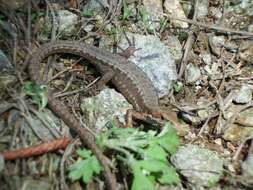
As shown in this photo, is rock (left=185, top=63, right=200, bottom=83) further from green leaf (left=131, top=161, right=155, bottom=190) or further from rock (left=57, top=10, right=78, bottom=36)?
green leaf (left=131, top=161, right=155, bottom=190)

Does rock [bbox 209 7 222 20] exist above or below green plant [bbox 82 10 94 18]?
above

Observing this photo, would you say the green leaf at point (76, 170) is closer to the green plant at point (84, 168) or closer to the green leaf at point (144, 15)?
the green plant at point (84, 168)

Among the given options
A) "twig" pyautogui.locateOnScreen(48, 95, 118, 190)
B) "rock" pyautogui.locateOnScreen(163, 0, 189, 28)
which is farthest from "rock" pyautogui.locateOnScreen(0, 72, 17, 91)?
"rock" pyautogui.locateOnScreen(163, 0, 189, 28)

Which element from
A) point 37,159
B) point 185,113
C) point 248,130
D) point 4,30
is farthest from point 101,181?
point 4,30

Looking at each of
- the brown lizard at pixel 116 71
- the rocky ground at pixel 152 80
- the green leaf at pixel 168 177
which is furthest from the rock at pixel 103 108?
the green leaf at pixel 168 177

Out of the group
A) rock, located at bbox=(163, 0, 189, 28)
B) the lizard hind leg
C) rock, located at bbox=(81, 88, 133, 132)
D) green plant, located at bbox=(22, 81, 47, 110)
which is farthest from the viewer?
rock, located at bbox=(163, 0, 189, 28)

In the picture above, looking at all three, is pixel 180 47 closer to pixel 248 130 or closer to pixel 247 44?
pixel 247 44

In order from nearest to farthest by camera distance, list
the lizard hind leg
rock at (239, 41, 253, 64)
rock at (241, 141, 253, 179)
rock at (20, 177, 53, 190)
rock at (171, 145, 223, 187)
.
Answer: rock at (20, 177, 53, 190)
rock at (171, 145, 223, 187)
rock at (241, 141, 253, 179)
the lizard hind leg
rock at (239, 41, 253, 64)
